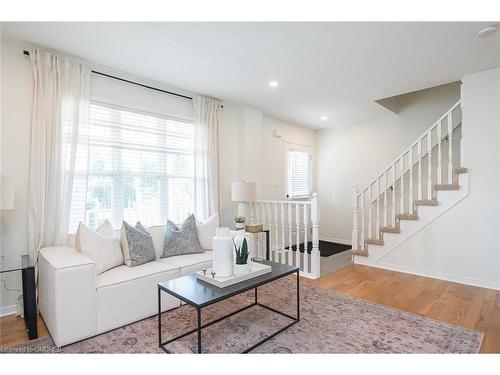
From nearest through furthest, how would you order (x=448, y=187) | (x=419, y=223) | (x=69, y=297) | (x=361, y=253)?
(x=69, y=297)
(x=448, y=187)
(x=419, y=223)
(x=361, y=253)

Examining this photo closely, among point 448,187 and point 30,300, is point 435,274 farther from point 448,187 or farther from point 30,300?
point 30,300

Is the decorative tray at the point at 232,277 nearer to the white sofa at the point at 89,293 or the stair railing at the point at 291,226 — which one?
the white sofa at the point at 89,293

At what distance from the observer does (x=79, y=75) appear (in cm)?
287

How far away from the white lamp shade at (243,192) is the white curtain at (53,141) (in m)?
1.97

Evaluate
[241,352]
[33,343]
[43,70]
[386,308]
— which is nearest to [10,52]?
[43,70]

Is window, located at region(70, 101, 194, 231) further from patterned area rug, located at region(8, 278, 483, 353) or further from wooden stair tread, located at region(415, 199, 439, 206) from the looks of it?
wooden stair tread, located at region(415, 199, 439, 206)

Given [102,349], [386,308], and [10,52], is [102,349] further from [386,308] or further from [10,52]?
[10,52]

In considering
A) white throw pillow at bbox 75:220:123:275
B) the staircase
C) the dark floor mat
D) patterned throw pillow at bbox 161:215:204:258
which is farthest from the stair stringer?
white throw pillow at bbox 75:220:123:275

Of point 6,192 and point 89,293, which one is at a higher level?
point 6,192

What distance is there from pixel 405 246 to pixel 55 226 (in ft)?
14.3

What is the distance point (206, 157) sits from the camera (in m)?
4.00

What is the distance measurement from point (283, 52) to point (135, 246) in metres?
2.46

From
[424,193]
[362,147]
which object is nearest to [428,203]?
[424,193]

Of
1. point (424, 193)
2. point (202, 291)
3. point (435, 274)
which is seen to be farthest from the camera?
point (424, 193)
